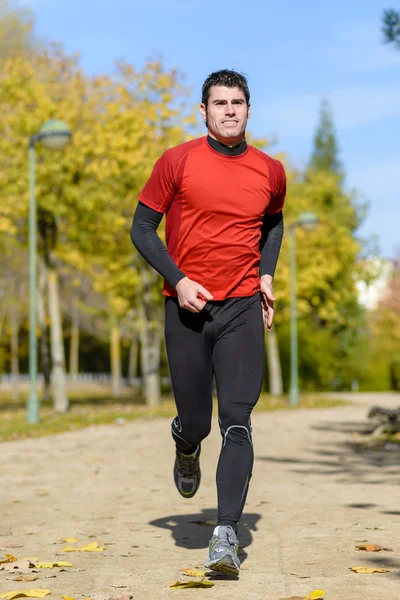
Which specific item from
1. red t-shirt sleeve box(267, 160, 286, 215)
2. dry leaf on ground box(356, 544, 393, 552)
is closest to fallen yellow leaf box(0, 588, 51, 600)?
dry leaf on ground box(356, 544, 393, 552)

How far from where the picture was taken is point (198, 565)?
513 cm

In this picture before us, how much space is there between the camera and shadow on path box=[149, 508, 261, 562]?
5.86 metres

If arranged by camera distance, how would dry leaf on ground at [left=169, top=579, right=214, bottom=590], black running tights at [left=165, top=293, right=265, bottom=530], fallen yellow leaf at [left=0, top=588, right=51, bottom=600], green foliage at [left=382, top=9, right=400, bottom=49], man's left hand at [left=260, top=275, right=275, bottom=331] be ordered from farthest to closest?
green foliage at [left=382, top=9, right=400, bottom=49], man's left hand at [left=260, top=275, right=275, bottom=331], black running tights at [left=165, top=293, right=265, bottom=530], dry leaf on ground at [left=169, top=579, right=214, bottom=590], fallen yellow leaf at [left=0, top=588, right=51, bottom=600]

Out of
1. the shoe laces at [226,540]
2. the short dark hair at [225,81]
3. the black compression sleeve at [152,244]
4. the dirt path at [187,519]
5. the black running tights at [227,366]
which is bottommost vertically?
the dirt path at [187,519]

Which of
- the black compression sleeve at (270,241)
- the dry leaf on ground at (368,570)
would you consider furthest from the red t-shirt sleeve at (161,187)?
the dry leaf on ground at (368,570)

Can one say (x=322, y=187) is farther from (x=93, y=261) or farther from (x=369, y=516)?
(x=369, y=516)

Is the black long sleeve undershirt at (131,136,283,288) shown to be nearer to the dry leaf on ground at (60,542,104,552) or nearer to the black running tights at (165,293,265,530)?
the black running tights at (165,293,265,530)

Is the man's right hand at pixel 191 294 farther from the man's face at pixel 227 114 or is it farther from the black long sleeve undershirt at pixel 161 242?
the man's face at pixel 227 114

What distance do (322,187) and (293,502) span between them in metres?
39.0

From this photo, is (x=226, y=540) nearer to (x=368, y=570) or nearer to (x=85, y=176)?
(x=368, y=570)

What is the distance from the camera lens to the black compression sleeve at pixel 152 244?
490cm

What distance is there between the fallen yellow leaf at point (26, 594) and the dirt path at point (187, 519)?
3.4 inches

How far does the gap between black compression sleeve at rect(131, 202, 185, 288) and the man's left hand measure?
1.51 feet

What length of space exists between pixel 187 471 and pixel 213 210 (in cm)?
150
